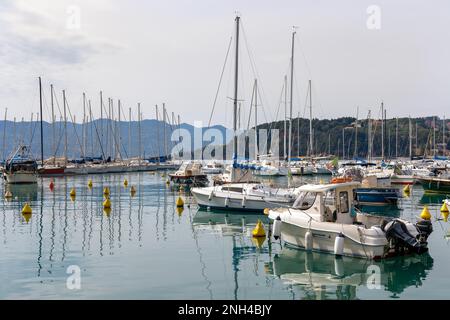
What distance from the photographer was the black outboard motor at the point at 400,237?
2161cm

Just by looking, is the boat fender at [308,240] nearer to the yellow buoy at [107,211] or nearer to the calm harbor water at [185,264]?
the calm harbor water at [185,264]

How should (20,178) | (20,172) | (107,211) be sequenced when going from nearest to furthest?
(107,211) → (20,172) → (20,178)

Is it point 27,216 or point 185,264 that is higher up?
point 27,216

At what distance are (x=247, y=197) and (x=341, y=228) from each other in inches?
576

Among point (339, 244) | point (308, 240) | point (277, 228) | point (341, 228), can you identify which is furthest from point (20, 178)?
point (339, 244)

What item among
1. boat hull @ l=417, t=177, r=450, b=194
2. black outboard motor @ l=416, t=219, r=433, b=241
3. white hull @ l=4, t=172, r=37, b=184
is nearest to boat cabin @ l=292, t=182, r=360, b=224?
black outboard motor @ l=416, t=219, r=433, b=241

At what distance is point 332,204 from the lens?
79.7ft

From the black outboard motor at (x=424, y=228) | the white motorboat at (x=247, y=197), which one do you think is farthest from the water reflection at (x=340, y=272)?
the white motorboat at (x=247, y=197)

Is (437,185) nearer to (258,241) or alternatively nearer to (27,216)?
(258,241)

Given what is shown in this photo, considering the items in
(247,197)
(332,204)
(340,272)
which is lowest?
(340,272)

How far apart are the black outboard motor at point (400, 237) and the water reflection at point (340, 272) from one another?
0.46 metres

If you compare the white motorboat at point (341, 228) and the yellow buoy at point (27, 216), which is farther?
the yellow buoy at point (27, 216)

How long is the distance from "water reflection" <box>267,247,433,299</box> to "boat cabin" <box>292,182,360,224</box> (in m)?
1.89
